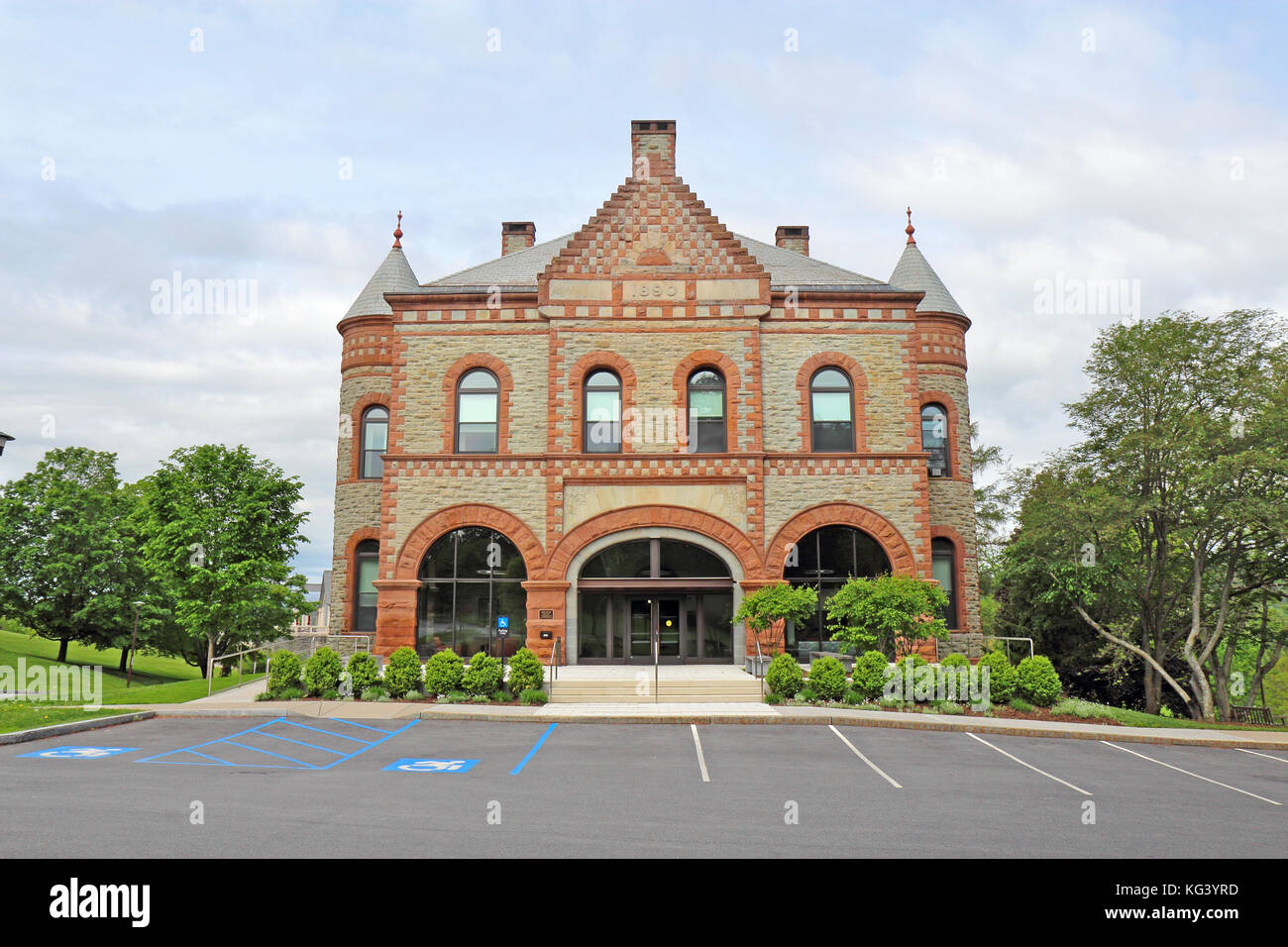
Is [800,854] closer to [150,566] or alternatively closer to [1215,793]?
[1215,793]

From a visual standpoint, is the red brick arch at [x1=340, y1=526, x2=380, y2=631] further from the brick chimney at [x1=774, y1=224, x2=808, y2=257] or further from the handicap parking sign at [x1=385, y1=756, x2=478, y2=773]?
the brick chimney at [x1=774, y1=224, x2=808, y2=257]

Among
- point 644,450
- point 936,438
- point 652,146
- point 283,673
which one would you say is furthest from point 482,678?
point 652,146

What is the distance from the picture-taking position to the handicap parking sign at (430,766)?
40.9 ft

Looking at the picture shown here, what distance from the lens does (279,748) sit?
46.9 ft

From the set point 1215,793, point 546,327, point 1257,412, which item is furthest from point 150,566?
point 1257,412

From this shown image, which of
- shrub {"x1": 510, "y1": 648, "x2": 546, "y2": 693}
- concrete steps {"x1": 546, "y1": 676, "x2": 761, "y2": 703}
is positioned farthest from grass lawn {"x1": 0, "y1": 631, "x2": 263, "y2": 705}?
concrete steps {"x1": 546, "y1": 676, "x2": 761, "y2": 703}

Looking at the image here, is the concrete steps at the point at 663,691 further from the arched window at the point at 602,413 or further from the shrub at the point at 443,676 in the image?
the arched window at the point at 602,413

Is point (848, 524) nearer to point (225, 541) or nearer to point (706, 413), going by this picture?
point (706, 413)

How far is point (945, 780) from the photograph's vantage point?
1220cm

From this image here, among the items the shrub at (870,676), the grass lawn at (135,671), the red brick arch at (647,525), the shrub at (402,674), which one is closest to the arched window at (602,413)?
the red brick arch at (647,525)

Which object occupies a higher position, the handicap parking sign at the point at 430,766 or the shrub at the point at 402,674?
the shrub at the point at 402,674

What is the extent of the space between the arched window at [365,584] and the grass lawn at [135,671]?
3.91 meters

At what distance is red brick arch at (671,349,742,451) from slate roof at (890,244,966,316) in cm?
794
